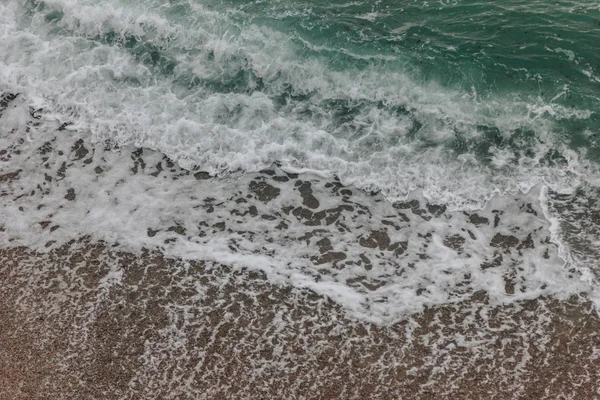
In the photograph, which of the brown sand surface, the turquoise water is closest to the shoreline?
the brown sand surface

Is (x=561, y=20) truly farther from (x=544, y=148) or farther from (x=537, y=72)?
(x=544, y=148)

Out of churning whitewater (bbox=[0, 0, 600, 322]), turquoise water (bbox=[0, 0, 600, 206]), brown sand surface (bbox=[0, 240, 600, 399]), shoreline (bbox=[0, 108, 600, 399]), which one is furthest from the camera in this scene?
turquoise water (bbox=[0, 0, 600, 206])

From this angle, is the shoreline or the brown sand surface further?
the shoreline

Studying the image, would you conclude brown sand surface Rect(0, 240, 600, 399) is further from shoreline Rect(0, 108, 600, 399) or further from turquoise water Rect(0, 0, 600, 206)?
turquoise water Rect(0, 0, 600, 206)

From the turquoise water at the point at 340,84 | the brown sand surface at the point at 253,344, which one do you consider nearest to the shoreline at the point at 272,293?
the brown sand surface at the point at 253,344

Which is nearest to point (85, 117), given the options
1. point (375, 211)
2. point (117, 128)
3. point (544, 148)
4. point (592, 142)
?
point (117, 128)
